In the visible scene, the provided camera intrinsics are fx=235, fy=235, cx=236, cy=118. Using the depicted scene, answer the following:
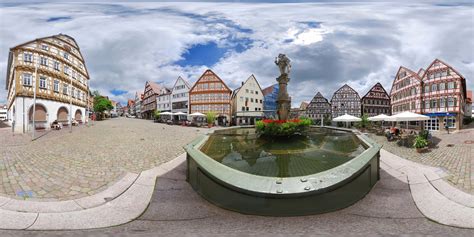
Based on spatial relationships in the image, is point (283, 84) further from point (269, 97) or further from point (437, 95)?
point (269, 97)

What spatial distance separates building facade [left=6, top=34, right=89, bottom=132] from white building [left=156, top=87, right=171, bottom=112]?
21.0 metres

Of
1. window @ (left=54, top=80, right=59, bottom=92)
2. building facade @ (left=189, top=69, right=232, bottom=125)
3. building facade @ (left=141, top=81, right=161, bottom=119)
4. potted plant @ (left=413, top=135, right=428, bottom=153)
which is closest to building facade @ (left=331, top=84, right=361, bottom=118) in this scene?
building facade @ (left=189, top=69, right=232, bottom=125)

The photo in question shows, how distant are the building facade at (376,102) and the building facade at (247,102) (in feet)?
61.8

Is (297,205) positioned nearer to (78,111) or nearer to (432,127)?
(78,111)

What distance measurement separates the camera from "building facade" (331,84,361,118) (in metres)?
43.7

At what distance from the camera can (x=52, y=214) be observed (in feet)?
11.6

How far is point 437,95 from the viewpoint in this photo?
25.8 m

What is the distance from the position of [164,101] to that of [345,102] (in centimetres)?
3516

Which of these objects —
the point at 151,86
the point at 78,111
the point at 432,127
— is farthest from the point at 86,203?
the point at 151,86

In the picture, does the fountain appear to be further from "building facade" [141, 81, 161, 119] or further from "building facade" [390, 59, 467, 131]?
"building facade" [141, 81, 161, 119]

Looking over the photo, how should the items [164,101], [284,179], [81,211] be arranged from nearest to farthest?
[284,179] < [81,211] < [164,101]

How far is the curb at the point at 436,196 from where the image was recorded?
3.54 meters

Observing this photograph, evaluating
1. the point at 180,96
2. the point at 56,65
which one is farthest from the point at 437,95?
the point at 56,65

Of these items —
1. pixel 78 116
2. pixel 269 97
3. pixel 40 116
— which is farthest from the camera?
pixel 269 97
